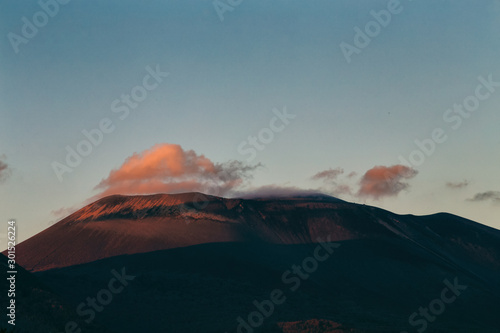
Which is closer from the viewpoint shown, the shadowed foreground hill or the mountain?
the shadowed foreground hill

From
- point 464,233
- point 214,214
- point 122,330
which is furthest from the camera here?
point 464,233

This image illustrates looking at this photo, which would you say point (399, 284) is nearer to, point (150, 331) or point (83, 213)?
point (150, 331)

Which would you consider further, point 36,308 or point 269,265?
point 269,265

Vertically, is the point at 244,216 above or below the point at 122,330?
above

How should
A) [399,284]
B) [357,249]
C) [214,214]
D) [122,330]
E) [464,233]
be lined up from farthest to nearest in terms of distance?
[464,233], [214,214], [357,249], [399,284], [122,330]

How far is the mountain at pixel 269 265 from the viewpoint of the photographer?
97500mm

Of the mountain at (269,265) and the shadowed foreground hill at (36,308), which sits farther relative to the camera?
the mountain at (269,265)

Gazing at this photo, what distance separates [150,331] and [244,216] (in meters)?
73.0

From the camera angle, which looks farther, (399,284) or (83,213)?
(83,213)

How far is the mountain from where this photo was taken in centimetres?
9750

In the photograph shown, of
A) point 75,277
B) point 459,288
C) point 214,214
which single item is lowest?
point 459,288

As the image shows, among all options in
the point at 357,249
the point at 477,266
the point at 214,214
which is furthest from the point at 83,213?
the point at 477,266

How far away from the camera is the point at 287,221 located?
16200 cm

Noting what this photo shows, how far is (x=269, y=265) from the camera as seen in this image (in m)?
126
